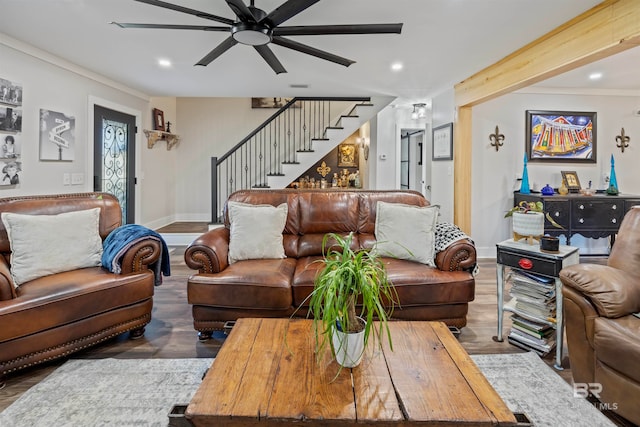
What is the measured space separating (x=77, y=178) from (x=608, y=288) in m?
5.33

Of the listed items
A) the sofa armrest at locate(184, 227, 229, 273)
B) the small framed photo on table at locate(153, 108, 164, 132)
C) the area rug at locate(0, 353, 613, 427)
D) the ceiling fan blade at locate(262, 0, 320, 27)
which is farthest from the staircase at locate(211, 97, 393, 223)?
the area rug at locate(0, 353, 613, 427)

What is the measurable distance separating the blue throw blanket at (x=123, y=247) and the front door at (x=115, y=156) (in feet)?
8.53

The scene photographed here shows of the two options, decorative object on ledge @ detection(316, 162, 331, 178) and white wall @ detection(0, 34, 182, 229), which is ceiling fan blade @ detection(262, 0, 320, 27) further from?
decorative object on ledge @ detection(316, 162, 331, 178)

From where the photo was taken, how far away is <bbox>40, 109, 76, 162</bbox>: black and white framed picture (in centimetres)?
383

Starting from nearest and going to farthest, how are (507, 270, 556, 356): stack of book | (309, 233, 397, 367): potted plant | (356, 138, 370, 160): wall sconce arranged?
(309, 233, 397, 367): potted plant
(507, 270, 556, 356): stack of book
(356, 138, 370, 160): wall sconce

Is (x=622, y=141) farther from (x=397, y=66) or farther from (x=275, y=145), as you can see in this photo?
(x=275, y=145)

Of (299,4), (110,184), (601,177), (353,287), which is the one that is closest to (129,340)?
(353,287)

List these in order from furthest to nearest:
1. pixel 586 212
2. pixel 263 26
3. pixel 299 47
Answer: pixel 586 212
pixel 299 47
pixel 263 26

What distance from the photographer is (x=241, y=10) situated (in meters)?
2.10

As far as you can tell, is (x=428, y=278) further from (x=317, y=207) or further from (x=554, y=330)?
(x=317, y=207)

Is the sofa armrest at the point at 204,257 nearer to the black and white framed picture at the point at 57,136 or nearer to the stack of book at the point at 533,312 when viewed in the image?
the stack of book at the point at 533,312

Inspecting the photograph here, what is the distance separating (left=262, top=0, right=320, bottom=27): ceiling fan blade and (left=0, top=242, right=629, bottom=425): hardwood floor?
2.25m

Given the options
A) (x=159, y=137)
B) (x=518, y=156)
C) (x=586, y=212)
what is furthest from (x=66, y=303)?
(x=586, y=212)

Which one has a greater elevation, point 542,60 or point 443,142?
point 542,60
